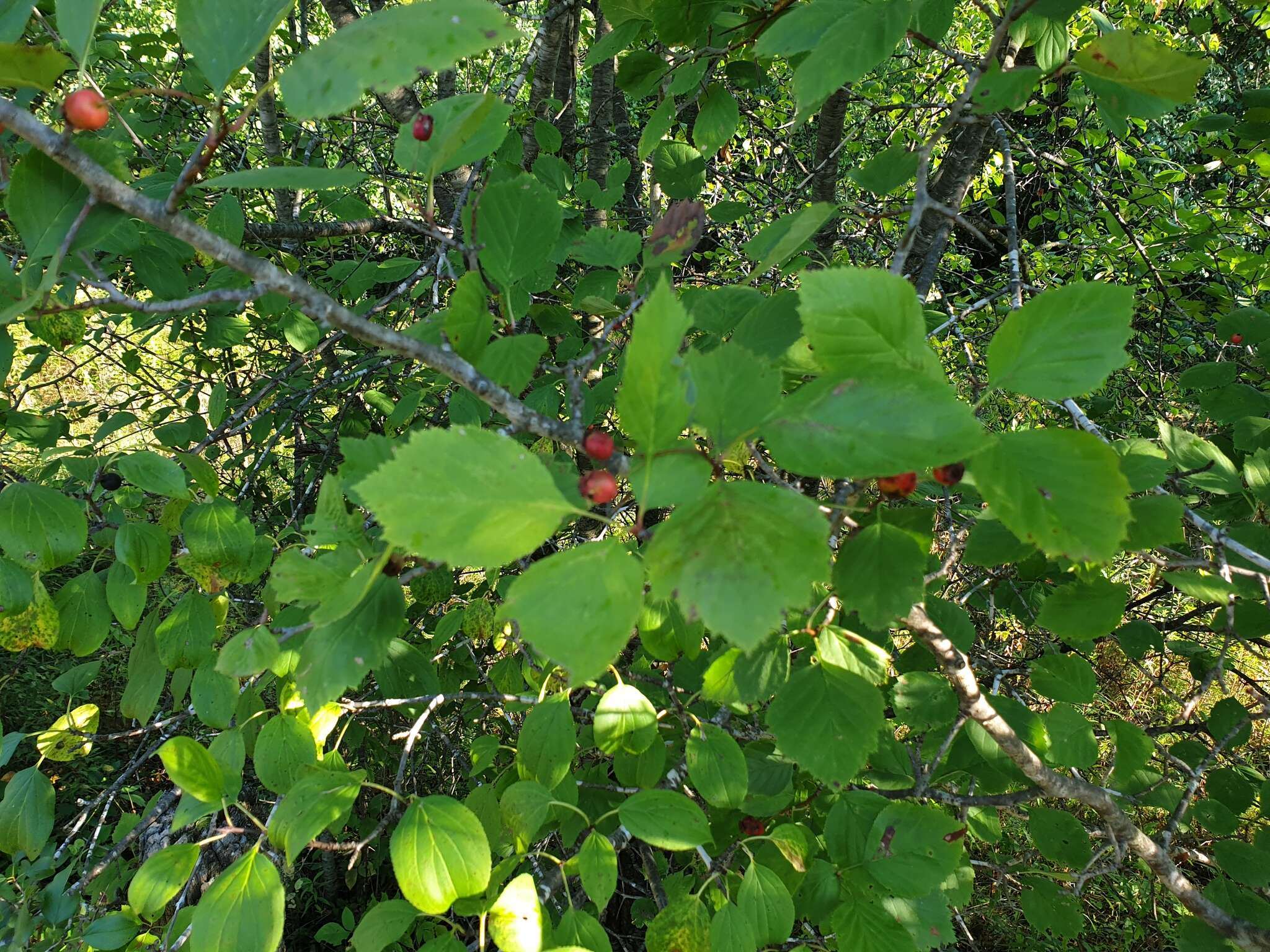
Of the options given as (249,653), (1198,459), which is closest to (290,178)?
(249,653)

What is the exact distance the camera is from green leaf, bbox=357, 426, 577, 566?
51 cm

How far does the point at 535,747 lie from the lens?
1.15 metres

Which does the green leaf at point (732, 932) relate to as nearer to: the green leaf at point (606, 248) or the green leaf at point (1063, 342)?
the green leaf at point (1063, 342)

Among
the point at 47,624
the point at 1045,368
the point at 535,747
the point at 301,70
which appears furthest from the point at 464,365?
the point at 47,624

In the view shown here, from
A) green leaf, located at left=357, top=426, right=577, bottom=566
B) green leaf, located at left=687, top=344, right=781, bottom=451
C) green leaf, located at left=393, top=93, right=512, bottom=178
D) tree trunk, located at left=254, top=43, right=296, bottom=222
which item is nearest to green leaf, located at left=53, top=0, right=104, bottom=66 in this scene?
green leaf, located at left=393, top=93, right=512, bottom=178

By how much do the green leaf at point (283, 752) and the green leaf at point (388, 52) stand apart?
0.89m

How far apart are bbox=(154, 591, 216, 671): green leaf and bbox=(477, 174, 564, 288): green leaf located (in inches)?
30.1

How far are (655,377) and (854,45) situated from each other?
1.94ft

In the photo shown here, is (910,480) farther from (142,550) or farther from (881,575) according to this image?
(142,550)

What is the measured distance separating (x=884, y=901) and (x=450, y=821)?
2.16 feet

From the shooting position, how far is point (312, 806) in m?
0.94

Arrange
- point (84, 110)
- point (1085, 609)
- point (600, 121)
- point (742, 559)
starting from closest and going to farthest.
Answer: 1. point (742, 559)
2. point (84, 110)
3. point (1085, 609)
4. point (600, 121)

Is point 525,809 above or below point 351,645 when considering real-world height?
below

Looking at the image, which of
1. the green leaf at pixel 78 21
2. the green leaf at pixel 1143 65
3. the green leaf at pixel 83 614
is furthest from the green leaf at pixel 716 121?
the green leaf at pixel 83 614
